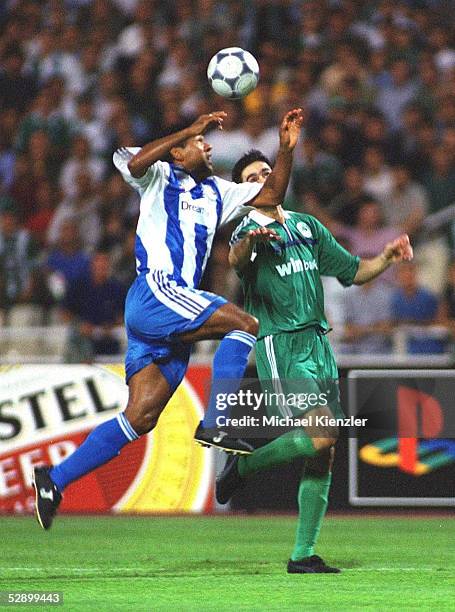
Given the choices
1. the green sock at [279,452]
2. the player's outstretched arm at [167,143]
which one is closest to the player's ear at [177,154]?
the player's outstretched arm at [167,143]

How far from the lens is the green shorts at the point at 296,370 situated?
711 centimetres

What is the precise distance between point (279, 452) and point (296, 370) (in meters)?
0.43

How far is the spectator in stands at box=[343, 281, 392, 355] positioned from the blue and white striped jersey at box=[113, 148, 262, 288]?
403 centimetres

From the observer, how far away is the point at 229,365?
674cm

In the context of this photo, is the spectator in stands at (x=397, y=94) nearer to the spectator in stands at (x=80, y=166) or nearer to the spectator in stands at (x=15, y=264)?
the spectator in stands at (x=80, y=166)

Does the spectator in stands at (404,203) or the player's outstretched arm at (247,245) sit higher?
the spectator in stands at (404,203)

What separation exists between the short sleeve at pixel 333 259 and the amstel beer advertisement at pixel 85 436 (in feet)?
10.5

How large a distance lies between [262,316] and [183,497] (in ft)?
11.3

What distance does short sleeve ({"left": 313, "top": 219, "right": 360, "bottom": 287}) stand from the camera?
7.47 metres

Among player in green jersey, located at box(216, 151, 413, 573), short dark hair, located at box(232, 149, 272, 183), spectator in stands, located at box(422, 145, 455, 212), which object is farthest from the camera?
spectator in stands, located at box(422, 145, 455, 212)

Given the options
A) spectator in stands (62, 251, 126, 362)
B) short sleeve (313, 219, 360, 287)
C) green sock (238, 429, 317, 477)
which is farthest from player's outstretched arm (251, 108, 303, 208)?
spectator in stands (62, 251, 126, 362)

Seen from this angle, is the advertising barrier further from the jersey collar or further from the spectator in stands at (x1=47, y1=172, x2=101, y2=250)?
the spectator in stands at (x1=47, y1=172, x2=101, y2=250)

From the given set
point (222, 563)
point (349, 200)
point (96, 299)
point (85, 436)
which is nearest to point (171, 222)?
point (222, 563)

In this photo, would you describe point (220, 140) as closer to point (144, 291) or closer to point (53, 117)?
point (53, 117)
